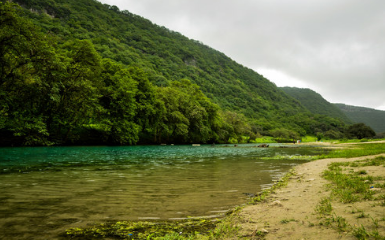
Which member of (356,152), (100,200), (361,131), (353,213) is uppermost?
Result: (361,131)

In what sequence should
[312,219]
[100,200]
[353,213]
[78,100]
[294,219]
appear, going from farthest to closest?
[78,100]
[100,200]
[294,219]
[312,219]
[353,213]

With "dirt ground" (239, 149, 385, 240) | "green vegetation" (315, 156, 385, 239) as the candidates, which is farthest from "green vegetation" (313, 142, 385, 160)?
"dirt ground" (239, 149, 385, 240)

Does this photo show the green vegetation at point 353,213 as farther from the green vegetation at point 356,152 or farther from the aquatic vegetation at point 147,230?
the green vegetation at point 356,152

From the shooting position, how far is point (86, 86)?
39406 mm

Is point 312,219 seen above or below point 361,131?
below

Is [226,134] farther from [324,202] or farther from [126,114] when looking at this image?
[324,202]

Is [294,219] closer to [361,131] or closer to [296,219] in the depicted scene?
[296,219]

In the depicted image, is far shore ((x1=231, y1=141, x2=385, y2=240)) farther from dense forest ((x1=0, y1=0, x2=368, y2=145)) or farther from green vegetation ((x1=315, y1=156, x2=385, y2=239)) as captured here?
dense forest ((x1=0, y1=0, x2=368, y2=145))

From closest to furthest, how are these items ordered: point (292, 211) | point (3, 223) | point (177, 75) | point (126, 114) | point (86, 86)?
point (3, 223) → point (292, 211) → point (86, 86) → point (126, 114) → point (177, 75)

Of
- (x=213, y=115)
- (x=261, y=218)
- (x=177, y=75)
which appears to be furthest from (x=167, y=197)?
(x=177, y=75)

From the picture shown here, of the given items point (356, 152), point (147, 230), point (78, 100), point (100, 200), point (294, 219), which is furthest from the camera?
point (78, 100)

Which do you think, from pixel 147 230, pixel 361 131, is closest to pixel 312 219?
pixel 147 230

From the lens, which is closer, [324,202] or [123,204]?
[324,202]

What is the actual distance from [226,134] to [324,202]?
80744 millimetres
